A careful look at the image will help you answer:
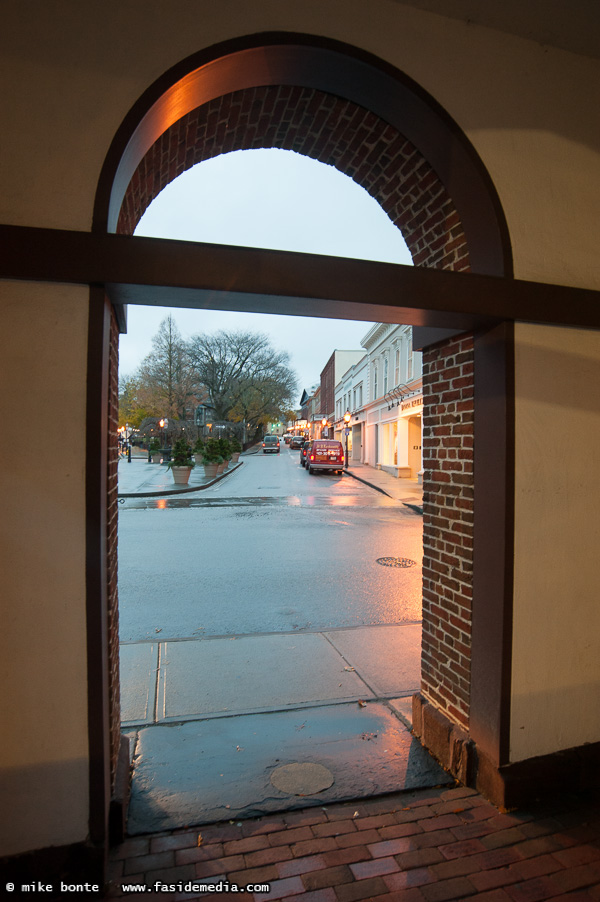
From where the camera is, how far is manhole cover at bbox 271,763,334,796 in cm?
287

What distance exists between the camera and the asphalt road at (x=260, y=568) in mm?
5797

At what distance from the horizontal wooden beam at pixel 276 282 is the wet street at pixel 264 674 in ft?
8.81

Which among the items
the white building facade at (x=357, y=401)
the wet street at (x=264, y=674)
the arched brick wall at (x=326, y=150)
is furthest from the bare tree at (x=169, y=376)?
the arched brick wall at (x=326, y=150)

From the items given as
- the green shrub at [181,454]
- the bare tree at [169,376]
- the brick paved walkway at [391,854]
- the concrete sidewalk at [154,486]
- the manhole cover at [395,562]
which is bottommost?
the manhole cover at [395,562]

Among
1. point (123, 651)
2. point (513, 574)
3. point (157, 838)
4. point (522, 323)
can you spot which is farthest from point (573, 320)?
point (123, 651)

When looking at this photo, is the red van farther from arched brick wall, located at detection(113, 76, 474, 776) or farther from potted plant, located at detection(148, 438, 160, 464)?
arched brick wall, located at detection(113, 76, 474, 776)

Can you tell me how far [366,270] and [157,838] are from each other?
9.97 feet

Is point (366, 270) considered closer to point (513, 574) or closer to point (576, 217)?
point (576, 217)

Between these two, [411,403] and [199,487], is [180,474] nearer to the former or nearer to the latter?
[199,487]

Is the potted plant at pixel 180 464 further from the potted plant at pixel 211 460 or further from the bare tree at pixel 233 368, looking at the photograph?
the bare tree at pixel 233 368

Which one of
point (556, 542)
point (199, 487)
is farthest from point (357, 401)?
point (556, 542)

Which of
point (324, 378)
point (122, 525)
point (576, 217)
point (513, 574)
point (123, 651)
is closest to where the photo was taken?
point (513, 574)

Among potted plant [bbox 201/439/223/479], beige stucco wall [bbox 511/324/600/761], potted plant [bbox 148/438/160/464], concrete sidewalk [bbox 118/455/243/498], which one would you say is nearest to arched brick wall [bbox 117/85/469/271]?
beige stucco wall [bbox 511/324/600/761]

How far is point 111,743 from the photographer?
260 centimetres
